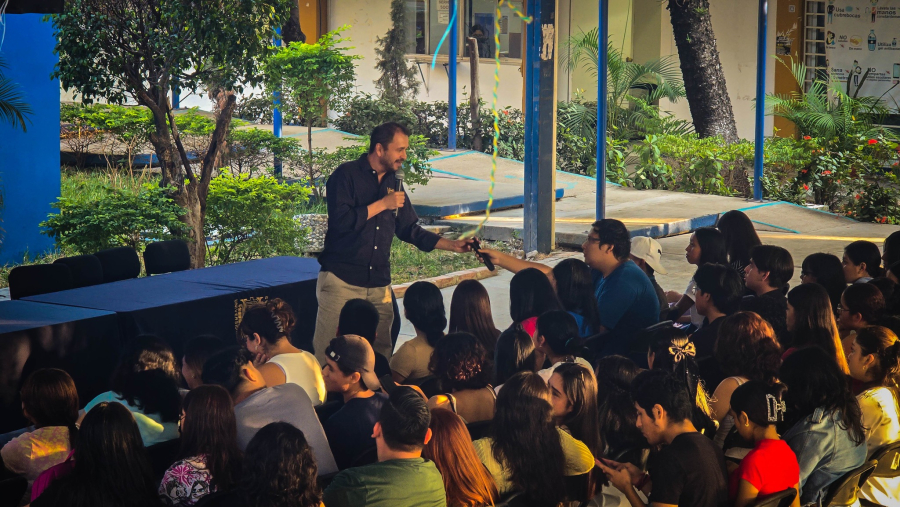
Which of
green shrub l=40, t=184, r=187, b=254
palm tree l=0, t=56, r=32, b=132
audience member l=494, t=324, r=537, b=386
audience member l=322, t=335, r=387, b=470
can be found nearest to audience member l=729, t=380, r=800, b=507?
audience member l=494, t=324, r=537, b=386

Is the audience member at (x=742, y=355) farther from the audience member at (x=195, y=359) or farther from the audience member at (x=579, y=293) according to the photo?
the audience member at (x=195, y=359)

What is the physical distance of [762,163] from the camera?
1204 cm

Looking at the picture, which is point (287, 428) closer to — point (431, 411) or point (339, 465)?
point (431, 411)

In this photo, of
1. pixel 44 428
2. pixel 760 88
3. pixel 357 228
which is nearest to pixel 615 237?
pixel 357 228

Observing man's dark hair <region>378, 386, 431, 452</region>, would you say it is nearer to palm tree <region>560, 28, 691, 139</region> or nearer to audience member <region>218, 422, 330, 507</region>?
audience member <region>218, 422, 330, 507</region>

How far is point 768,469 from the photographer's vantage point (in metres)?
3.29

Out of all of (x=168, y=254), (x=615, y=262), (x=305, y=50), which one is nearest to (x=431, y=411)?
(x=615, y=262)

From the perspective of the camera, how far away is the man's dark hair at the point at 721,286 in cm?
491

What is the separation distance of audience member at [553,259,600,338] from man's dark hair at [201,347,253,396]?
1846mm

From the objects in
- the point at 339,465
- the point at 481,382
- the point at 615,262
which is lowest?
the point at 339,465

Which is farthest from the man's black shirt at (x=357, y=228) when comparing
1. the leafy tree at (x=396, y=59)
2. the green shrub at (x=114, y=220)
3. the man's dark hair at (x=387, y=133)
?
the leafy tree at (x=396, y=59)

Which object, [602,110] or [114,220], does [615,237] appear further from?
[602,110]

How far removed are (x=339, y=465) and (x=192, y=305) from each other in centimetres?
210

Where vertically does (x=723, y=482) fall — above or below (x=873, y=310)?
below
